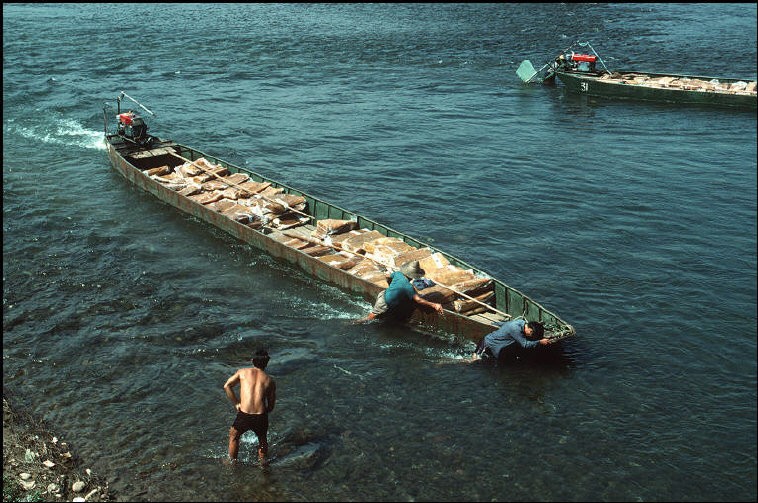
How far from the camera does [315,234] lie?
21.1m

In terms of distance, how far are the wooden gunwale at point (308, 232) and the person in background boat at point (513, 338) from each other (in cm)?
50

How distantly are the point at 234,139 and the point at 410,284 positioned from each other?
20268mm

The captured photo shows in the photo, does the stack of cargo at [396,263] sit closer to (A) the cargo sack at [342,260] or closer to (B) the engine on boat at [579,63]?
(A) the cargo sack at [342,260]

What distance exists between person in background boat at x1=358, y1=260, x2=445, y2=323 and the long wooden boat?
357 millimetres

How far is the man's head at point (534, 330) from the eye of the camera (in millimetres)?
14773

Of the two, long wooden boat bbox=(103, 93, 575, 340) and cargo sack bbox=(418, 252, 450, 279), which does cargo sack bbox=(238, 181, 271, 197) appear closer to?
long wooden boat bbox=(103, 93, 575, 340)

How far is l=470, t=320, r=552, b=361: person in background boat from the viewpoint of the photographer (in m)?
14.9

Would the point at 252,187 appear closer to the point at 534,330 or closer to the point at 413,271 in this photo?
the point at 413,271

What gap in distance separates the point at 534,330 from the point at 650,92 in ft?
101

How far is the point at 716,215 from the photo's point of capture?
82.1ft

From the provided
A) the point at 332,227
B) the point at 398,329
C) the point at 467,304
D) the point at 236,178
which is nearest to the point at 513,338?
the point at 467,304

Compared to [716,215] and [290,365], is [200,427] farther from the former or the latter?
[716,215]

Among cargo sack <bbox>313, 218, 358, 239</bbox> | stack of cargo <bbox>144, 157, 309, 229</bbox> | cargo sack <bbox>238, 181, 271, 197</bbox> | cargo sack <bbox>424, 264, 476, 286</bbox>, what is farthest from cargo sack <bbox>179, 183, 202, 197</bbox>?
cargo sack <bbox>424, 264, 476, 286</bbox>

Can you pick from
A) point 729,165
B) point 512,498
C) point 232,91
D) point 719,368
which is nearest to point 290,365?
point 512,498
